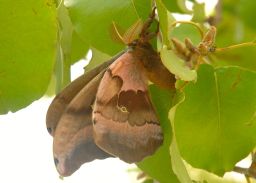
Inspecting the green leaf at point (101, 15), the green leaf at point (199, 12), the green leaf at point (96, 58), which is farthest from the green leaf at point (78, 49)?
the green leaf at point (199, 12)

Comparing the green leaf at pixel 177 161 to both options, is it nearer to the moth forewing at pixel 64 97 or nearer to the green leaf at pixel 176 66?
A: the green leaf at pixel 176 66

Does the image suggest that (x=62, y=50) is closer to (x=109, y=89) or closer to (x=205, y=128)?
(x=109, y=89)

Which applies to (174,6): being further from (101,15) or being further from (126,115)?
(126,115)

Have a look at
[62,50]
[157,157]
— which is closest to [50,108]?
[62,50]

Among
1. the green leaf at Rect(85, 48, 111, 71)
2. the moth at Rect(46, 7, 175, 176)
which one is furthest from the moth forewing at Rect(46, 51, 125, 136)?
the green leaf at Rect(85, 48, 111, 71)

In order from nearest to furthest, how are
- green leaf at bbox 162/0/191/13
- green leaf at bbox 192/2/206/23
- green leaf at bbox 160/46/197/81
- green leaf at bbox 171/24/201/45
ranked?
1. green leaf at bbox 160/46/197/81
2. green leaf at bbox 171/24/201/45
3. green leaf at bbox 162/0/191/13
4. green leaf at bbox 192/2/206/23

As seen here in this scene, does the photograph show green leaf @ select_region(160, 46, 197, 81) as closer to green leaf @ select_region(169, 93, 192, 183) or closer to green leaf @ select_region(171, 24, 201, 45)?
green leaf @ select_region(169, 93, 192, 183)
